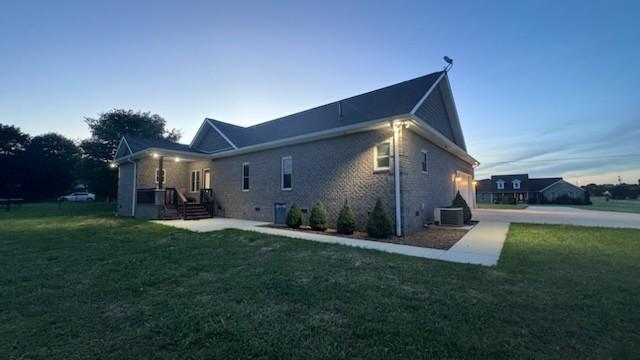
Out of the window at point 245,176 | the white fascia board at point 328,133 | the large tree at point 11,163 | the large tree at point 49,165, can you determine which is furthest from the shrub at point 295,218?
the large tree at point 11,163

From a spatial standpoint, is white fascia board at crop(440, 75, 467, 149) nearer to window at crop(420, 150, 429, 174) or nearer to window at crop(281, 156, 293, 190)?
window at crop(420, 150, 429, 174)

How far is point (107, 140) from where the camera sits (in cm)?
2853

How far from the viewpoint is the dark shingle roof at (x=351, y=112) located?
10.7 meters

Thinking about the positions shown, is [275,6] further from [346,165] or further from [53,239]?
[53,239]

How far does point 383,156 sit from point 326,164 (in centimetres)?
255

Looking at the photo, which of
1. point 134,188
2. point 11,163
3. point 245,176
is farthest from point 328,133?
point 11,163

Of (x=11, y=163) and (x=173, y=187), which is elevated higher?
(x=11, y=163)

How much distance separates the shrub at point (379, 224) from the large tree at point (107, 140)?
29.3 meters

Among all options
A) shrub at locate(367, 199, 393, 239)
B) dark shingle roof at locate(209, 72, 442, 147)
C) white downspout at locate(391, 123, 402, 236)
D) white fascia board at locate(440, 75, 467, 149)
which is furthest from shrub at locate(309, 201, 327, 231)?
white fascia board at locate(440, 75, 467, 149)

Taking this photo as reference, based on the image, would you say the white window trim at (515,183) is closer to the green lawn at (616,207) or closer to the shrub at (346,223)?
the green lawn at (616,207)

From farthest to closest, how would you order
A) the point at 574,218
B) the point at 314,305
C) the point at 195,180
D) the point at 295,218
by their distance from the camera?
the point at 195,180 < the point at 574,218 < the point at 295,218 < the point at 314,305

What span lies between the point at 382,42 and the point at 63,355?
14.7 metres

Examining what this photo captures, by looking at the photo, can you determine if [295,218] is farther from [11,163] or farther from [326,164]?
[11,163]

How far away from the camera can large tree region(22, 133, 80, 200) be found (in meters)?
38.8
